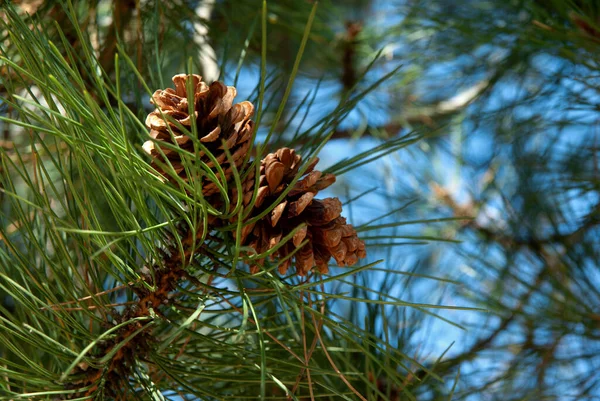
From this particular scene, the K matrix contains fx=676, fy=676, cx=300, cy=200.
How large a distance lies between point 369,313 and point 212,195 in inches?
12.9

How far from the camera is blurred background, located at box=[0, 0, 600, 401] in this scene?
87 cm

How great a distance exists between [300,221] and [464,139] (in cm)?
116

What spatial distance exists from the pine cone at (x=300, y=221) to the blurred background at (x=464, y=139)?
19cm

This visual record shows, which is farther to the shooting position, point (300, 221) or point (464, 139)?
point (464, 139)

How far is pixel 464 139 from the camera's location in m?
1.56

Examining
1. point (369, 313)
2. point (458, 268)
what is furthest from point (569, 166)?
→ point (369, 313)

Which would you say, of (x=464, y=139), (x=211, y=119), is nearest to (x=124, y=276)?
(x=211, y=119)

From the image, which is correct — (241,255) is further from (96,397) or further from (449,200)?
(449,200)

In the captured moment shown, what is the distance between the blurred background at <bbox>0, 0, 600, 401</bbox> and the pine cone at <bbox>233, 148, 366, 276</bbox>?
7.5 inches

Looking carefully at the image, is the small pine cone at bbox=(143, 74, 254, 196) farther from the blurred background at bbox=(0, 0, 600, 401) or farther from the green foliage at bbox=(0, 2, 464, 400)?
the blurred background at bbox=(0, 0, 600, 401)

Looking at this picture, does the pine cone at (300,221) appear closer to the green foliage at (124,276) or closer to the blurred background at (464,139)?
the green foliage at (124,276)

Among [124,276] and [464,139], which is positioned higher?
[464,139]

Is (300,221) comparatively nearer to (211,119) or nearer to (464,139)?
(211,119)

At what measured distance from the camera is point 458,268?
1650 millimetres
